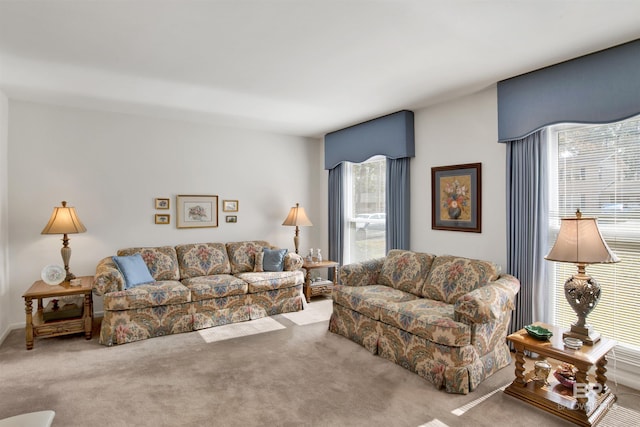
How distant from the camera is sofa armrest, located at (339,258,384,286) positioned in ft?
13.2

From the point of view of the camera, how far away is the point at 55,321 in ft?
12.2

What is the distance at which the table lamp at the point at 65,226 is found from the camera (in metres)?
3.91

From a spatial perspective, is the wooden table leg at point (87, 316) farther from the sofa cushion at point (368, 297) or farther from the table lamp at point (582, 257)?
the table lamp at point (582, 257)

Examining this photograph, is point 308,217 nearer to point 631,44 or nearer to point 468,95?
point 468,95

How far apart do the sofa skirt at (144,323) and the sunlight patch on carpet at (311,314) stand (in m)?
1.22

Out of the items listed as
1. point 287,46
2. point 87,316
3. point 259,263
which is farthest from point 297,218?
point 287,46

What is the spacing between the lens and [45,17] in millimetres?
2301

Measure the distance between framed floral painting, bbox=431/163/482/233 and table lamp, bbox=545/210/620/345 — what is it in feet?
→ 3.87

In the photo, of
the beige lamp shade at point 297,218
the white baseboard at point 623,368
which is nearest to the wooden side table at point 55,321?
the beige lamp shade at point 297,218

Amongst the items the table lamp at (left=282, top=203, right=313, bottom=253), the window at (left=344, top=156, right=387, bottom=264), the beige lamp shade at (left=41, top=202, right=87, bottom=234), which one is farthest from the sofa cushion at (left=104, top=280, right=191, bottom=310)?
the window at (left=344, top=156, right=387, bottom=264)

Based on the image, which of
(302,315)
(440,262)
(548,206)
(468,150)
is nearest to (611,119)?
(548,206)

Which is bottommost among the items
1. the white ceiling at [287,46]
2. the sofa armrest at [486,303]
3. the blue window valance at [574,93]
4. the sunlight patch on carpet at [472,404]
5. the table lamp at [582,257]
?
the sunlight patch on carpet at [472,404]

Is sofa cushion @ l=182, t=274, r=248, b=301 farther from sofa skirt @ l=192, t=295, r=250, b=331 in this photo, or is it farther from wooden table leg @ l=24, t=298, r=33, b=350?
wooden table leg @ l=24, t=298, r=33, b=350

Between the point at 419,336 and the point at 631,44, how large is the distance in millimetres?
2675
